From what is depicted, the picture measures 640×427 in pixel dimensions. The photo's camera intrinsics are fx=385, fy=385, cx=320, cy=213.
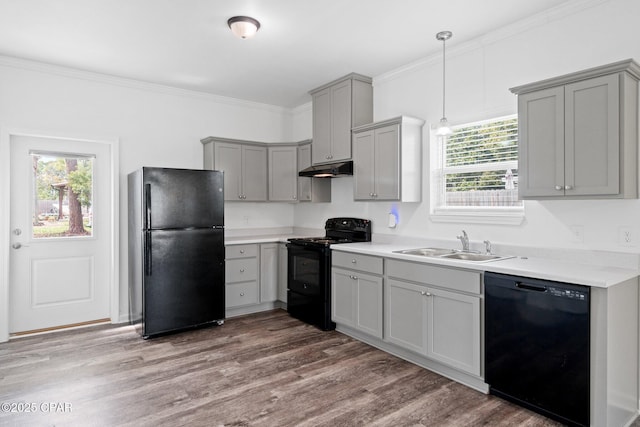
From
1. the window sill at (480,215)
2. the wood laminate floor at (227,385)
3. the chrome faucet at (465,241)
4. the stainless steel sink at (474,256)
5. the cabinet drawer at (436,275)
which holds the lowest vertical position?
the wood laminate floor at (227,385)

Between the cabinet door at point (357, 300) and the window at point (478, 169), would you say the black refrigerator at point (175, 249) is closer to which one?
the cabinet door at point (357, 300)

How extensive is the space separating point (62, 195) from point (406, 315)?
3682mm

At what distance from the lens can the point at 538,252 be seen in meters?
2.87

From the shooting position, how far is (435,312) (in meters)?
2.90

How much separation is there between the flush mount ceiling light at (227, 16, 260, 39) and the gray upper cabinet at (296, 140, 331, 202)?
1.95 metres

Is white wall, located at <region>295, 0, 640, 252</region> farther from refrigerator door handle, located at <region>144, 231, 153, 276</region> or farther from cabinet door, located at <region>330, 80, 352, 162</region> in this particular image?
refrigerator door handle, located at <region>144, 231, 153, 276</region>

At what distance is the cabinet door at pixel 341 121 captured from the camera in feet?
13.7

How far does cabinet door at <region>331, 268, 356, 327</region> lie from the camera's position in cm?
369

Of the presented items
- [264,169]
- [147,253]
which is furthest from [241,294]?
[264,169]

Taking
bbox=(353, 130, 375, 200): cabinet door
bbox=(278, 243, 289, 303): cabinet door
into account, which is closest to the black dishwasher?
bbox=(353, 130, 375, 200): cabinet door

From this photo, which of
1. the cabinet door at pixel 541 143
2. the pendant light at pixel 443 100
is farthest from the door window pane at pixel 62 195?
the cabinet door at pixel 541 143

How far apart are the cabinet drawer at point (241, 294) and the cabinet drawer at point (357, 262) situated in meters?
1.22

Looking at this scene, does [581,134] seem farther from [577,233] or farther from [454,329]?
[454,329]

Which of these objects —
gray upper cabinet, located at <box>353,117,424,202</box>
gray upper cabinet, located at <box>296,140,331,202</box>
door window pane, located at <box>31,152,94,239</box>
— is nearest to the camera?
gray upper cabinet, located at <box>353,117,424,202</box>
